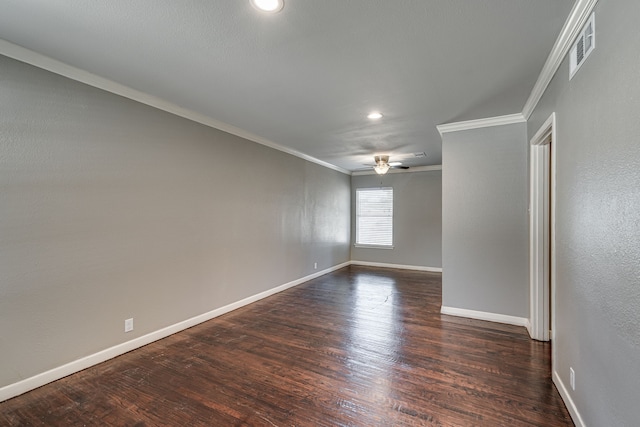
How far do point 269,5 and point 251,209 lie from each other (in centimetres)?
305

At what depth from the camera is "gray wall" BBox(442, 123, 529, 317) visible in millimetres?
3438

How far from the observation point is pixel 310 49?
2076mm

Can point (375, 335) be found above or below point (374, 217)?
below

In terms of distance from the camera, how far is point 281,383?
2.31 metres

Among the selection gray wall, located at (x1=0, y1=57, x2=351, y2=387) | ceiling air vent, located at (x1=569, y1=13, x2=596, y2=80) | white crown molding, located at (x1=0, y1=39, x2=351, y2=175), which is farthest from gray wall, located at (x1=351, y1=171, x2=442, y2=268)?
ceiling air vent, located at (x1=569, y1=13, x2=596, y2=80)

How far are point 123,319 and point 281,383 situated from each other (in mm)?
1711

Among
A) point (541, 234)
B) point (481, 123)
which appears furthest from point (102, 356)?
point (481, 123)

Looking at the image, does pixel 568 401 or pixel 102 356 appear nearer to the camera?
pixel 568 401

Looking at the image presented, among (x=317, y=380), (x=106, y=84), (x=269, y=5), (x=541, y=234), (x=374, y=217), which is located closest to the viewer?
(x=269, y=5)

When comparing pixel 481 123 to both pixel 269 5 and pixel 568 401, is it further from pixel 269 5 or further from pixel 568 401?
pixel 269 5

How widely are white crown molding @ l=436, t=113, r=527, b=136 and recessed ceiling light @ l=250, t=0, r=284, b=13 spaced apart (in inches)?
110

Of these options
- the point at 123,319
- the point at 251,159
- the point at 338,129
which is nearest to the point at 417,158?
the point at 338,129

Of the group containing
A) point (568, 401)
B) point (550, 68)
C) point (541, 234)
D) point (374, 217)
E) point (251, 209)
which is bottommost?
point (568, 401)

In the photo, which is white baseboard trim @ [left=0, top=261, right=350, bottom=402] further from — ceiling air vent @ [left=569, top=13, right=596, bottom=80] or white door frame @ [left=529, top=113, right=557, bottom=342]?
ceiling air vent @ [left=569, top=13, right=596, bottom=80]
